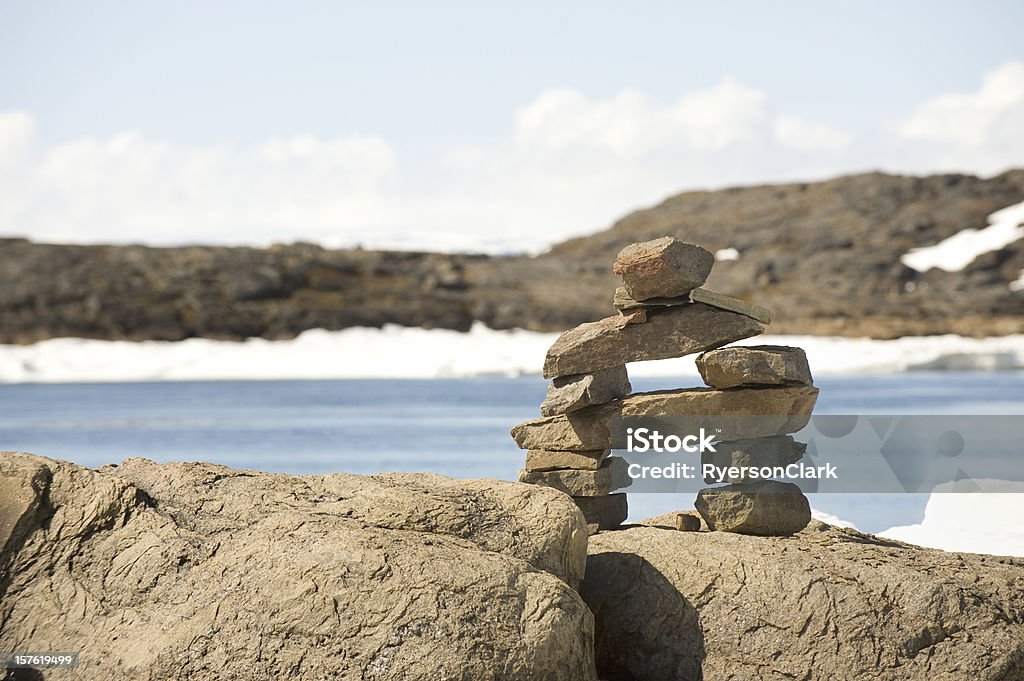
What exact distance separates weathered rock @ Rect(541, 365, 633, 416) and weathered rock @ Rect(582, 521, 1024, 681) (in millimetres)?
1279

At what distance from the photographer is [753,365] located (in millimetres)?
8414

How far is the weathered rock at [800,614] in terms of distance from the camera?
7184 mm

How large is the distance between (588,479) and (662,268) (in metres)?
1.69

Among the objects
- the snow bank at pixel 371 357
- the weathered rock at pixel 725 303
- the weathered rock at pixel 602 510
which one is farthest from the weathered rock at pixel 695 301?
the snow bank at pixel 371 357

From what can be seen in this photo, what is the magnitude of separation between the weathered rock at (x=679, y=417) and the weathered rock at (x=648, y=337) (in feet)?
1.09

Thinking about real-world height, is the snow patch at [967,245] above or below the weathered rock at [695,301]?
above

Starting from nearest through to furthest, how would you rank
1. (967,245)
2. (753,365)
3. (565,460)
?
(753,365)
(565,460)
(967,245)

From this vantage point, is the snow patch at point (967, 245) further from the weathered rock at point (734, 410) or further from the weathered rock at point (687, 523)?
the weathered rock at point (734, 410)

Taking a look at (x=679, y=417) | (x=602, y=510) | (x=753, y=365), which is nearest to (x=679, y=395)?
(x=679, y=417)

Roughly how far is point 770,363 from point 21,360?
139 ft

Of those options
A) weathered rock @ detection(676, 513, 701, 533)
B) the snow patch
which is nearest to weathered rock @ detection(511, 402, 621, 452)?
weathered rock @ detection(676, 513, 701, 533)

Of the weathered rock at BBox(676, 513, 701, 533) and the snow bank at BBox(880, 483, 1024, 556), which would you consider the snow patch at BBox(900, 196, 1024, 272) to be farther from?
the weathered rock at BBox(676, 513, 701, 533)

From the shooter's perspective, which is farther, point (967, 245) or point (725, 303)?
point (967, 245)

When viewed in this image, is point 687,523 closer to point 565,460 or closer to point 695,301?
point 565,460
